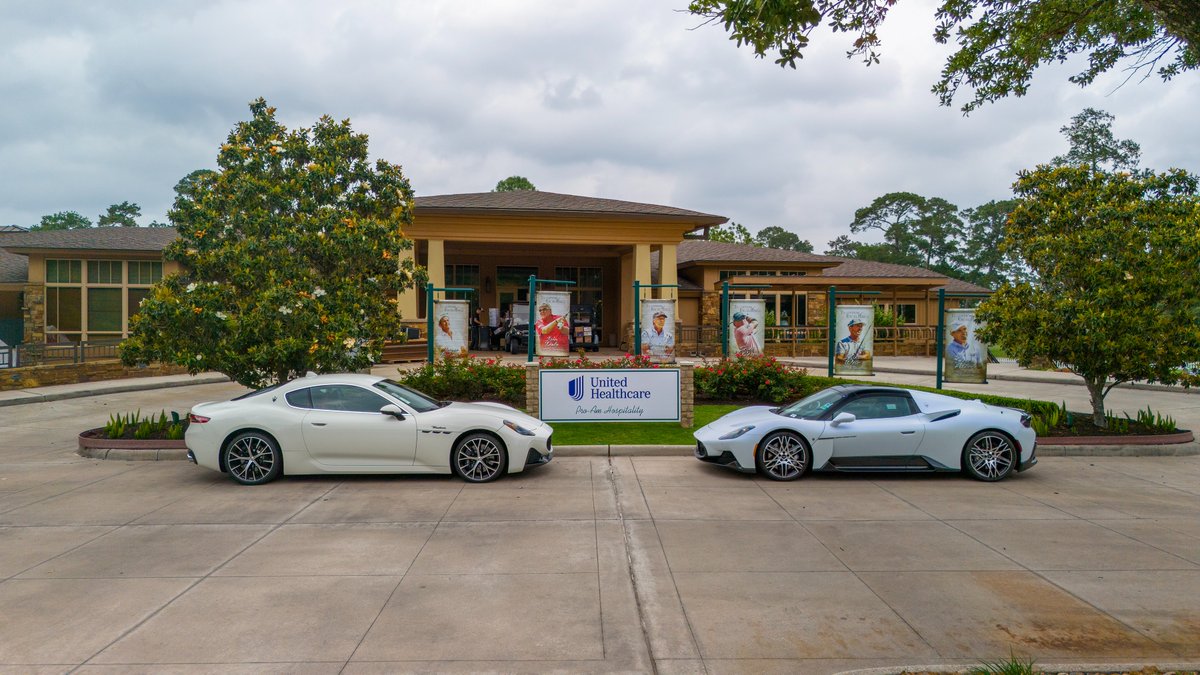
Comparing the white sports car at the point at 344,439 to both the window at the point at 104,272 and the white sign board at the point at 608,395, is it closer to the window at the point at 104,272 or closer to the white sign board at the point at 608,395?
the white sign board at the point at 608,395

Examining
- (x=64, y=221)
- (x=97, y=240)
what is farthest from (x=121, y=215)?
(x=97, y=240)

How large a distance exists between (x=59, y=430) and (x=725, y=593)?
13.6 metres

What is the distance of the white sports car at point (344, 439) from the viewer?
9094 millimetres

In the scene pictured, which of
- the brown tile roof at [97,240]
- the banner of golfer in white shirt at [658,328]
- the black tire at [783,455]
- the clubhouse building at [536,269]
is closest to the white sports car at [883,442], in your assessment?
the black tire at [783,455]

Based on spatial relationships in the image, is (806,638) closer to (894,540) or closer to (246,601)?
(894,540)

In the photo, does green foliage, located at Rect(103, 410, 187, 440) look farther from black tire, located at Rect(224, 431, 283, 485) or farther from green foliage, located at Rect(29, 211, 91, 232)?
green foliage, located at Rect(29, 211, 91, 232)

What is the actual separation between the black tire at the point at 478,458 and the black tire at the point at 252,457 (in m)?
2.19

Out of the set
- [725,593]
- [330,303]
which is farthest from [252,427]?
[725,593]

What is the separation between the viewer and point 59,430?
13.7 m

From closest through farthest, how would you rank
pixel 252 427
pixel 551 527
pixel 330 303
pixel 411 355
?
pixel 551 527 → pixel 252 427 → pixel 330 303 → pixel 411 355

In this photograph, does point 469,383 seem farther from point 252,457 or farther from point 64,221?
point 64,221

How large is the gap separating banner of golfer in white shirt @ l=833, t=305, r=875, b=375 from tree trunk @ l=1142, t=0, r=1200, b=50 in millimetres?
10913

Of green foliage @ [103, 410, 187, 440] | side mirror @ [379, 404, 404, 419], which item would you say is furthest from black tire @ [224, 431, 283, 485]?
green foliage @ [103, 410, 187, 440]

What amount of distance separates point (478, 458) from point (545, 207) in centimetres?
1882
